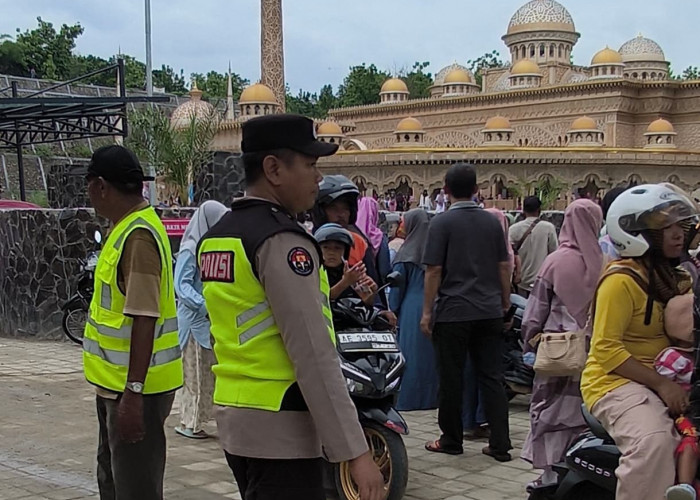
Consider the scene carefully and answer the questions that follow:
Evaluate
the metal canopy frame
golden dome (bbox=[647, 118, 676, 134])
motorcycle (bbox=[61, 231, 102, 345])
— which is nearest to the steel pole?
the metal canopy frame

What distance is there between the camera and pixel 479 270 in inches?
222

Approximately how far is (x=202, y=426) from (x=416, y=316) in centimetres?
190

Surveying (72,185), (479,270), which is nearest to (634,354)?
(479,270)

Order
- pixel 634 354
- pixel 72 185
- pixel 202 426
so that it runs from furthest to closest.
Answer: pixel 72 185, pixel 202 426, pixel 634 354

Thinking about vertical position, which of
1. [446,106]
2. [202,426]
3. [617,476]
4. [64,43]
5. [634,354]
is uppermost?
[64,43]

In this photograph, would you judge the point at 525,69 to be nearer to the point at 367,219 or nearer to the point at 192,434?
the point at 367,219

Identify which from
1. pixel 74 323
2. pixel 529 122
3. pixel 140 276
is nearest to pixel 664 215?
pixel 140 276

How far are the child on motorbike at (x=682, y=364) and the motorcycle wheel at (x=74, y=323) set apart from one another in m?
8.16

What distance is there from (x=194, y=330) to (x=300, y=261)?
392cm

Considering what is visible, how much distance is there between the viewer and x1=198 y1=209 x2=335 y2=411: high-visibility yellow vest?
2.28 m

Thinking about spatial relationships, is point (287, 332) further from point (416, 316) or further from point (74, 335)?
point (74, 335)

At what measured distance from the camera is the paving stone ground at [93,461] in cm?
495

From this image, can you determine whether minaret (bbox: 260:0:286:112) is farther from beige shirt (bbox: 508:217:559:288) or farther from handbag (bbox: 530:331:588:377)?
handbag (bbox: 530:331:588:377)

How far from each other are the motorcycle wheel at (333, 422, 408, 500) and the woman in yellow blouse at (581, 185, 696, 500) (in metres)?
1.60
